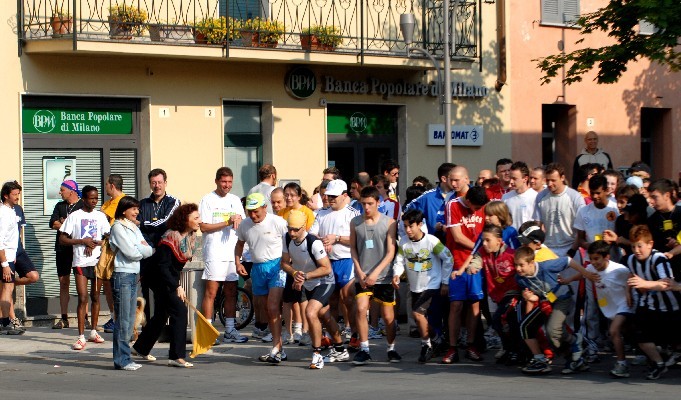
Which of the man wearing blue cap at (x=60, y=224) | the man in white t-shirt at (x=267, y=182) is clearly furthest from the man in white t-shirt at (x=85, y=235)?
the man in white t-shirt at (x=267, y=182)

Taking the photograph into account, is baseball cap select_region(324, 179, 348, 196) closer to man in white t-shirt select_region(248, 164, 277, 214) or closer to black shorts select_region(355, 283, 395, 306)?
black shorts select_region(355, 283, 395, 306)

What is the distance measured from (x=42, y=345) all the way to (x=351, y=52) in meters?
7.65

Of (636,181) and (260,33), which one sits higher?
(260,33)

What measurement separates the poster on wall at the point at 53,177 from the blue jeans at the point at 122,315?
17.3 feet

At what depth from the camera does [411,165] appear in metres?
22.3

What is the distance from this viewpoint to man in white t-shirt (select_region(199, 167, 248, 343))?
15406mm

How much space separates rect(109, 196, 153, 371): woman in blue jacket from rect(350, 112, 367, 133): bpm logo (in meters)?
8.69

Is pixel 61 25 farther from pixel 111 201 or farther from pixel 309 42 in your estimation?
pixel 309 42

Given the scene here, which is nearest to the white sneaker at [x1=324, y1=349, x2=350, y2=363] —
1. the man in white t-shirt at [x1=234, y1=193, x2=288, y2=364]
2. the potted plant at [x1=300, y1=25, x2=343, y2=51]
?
the man in white t-shirt at [x1=234, y1=193, x2=288, y2=364]

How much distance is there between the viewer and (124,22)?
60.6 ft

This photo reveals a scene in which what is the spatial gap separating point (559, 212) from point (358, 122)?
8013 millimetres

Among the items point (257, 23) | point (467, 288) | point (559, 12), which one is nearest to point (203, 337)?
point (467, 288)

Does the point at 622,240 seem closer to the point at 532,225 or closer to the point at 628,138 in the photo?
the point at 532,225

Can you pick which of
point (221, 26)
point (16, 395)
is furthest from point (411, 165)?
point (16, 395)
